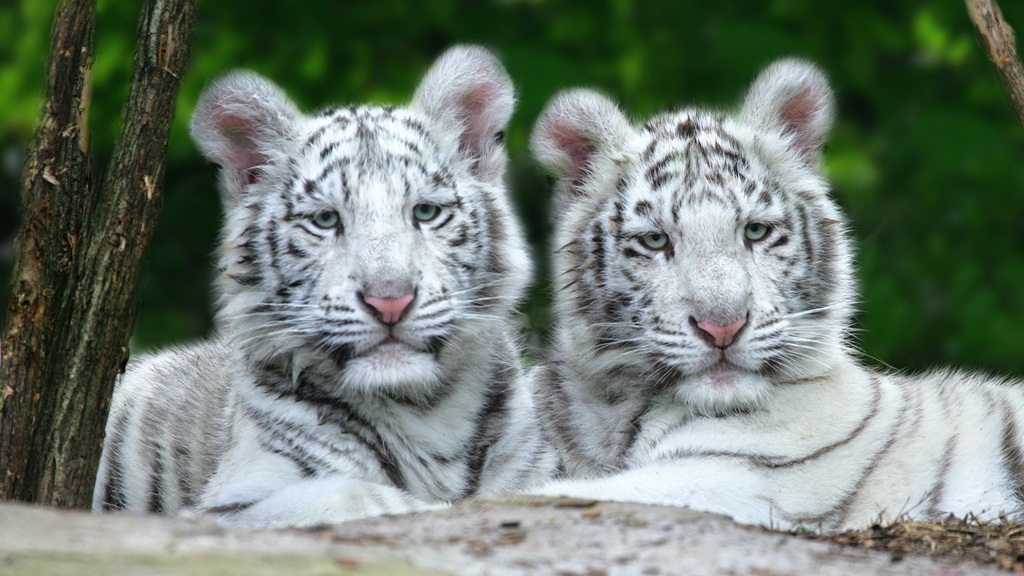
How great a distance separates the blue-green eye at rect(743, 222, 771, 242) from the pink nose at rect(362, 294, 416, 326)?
1.07 metres

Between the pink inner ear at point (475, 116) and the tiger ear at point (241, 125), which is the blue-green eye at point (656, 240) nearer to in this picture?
the pink inner ear at point (475, 116)

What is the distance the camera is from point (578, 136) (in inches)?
166

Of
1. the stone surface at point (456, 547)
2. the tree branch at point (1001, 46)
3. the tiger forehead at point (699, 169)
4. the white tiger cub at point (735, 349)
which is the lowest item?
the stone surface at point (456, 547)

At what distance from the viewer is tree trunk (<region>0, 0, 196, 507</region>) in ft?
10.5

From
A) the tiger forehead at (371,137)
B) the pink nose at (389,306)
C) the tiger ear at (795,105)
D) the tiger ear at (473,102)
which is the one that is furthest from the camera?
the tiger ear at (795,105)

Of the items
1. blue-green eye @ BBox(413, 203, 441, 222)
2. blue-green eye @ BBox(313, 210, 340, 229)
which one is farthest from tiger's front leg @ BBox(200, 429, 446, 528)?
blue-green eye @ BBox(413, 203, 441, 222)

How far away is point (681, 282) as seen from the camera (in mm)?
3695

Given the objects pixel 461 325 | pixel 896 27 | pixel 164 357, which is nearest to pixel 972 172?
pixel 896 27

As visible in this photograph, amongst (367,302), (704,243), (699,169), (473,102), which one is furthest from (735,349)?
(473,102)

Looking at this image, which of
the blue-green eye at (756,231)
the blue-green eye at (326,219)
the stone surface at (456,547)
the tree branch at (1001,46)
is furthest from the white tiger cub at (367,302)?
the tree branch at (1001,46)

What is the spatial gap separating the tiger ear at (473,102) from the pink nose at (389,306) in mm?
784

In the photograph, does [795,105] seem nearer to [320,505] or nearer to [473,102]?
[473,102]

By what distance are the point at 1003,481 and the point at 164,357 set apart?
10.5 feet

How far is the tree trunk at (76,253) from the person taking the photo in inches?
126
